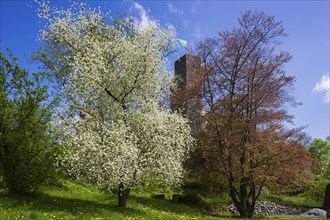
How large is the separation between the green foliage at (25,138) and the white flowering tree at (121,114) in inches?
61.4

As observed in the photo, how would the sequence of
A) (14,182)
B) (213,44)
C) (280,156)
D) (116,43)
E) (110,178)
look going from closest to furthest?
(110,178) → (14,182) → (116,43) → (280,156) → (213,44)

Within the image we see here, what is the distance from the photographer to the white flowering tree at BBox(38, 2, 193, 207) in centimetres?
1998

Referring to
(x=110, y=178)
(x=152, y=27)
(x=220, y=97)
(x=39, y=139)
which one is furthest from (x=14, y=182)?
(x=220, y=97)

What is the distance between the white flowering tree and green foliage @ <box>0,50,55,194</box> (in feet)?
5.11

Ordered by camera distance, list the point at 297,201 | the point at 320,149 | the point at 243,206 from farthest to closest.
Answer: the point at 320,149, the point at 297,201, the point at 243,206

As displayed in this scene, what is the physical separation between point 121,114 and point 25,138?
6426 millimetres

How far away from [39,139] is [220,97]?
1513 centimetres

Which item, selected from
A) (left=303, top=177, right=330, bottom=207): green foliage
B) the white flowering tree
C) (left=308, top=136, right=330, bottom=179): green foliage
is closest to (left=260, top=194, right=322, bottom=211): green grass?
(left=303, top=177, right=330, bottom=207): green foliage

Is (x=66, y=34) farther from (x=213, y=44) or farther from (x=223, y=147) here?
(x=223, y=147)

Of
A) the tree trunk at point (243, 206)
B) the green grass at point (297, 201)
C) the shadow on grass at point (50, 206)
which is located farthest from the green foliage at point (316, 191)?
the shadow on grass at point (50, 206)

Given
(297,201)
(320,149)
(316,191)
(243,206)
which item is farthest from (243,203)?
(320,149)

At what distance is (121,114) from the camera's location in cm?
2166

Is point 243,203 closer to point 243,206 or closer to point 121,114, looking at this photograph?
point 243,206

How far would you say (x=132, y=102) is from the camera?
2270 centimetres
